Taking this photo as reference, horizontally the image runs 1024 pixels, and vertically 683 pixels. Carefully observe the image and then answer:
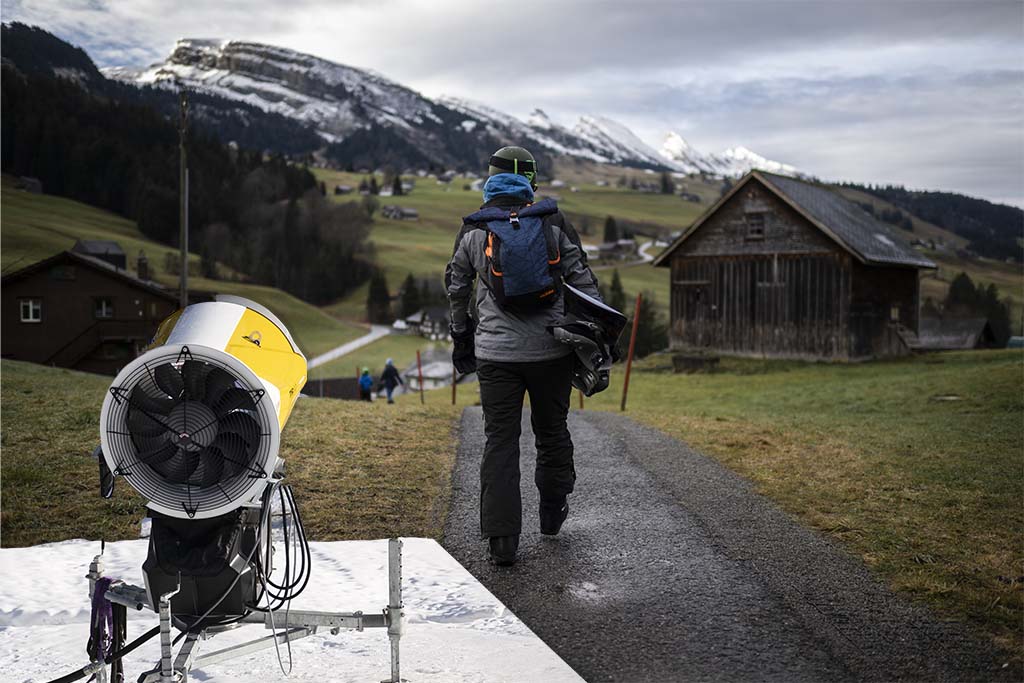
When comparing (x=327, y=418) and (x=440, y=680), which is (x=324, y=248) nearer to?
(x=327, y=418)

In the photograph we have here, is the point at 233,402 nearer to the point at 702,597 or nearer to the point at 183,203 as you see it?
the point at 702,597

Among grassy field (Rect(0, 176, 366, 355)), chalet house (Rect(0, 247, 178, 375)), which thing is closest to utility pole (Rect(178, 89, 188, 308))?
grassy field (Rect(0, 176, 366, 355))

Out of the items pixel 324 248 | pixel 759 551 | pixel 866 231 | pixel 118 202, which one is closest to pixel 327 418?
pixel 118 202

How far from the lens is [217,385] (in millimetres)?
3387

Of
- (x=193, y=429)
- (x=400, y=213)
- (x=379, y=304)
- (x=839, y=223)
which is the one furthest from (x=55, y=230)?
(x=400, y=213)

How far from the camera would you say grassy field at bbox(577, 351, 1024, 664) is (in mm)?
4953

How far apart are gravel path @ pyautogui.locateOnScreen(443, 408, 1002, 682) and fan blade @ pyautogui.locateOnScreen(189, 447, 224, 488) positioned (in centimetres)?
183

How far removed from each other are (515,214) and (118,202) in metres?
6.33

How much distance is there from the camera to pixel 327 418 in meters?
9.01

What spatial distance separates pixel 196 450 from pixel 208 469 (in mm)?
92

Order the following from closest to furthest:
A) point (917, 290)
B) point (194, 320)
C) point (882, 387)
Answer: point (194, 320) → point (882, 387) → point (917, 290)

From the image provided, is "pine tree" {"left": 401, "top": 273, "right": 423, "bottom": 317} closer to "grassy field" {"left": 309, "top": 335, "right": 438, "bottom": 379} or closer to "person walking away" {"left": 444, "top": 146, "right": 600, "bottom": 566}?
"grassy field" {"left": 309, "top": 335, "right": 438, "bottom": 379}

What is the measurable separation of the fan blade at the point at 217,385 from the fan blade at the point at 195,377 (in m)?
0.02

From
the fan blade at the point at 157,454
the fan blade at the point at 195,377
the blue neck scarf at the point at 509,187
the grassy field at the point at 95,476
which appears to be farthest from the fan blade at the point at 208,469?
the grassy field at the point at 95,476
